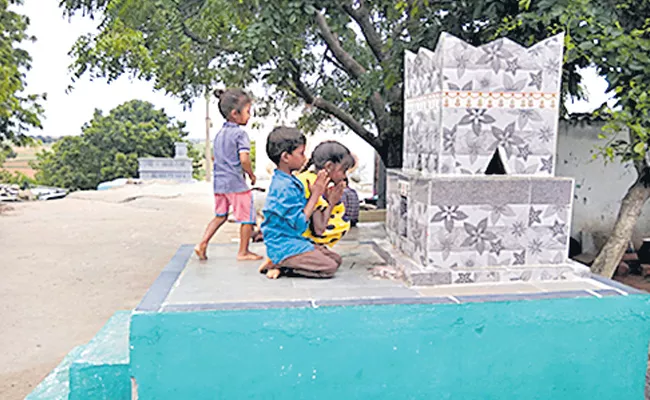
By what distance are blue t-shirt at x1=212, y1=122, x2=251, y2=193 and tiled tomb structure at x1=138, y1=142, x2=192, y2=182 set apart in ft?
55.8

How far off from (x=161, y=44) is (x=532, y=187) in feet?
18.7

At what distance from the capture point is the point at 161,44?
7.41 m

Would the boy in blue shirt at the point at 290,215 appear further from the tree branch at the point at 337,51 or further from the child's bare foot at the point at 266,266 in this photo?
the tree branch at the point at 337,51

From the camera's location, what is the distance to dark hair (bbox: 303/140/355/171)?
338 cm

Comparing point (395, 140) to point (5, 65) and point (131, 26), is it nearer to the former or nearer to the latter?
point (131, 26)

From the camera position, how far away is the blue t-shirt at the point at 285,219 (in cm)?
319

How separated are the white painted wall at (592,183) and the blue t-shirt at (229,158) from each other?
4935mm

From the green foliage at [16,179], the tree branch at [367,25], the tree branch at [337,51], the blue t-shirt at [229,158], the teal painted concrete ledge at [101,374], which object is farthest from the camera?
the green foliage at [16,179]

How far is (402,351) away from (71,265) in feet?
19.2

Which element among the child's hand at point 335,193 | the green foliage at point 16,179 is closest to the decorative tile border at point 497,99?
the child's hand at point 335,193

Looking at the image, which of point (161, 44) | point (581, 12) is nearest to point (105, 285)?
point (161, 44)

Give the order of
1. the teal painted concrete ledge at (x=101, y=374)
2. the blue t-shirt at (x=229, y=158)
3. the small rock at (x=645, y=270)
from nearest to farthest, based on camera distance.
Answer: the teal painted concrete ledge at (x=101, y=374), the blue t-shirt at (x=229, y=158), the small rock at (x=645, y=270)

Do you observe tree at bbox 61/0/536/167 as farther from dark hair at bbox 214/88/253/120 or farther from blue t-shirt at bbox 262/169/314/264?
Result: blue t-shirt at bbox 262/169/314/264

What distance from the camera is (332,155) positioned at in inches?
134
